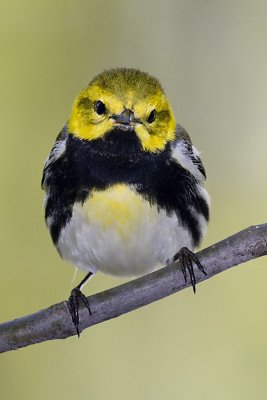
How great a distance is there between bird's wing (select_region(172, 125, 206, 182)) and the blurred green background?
4.50 ft

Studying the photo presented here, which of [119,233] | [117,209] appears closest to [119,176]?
[117,209]

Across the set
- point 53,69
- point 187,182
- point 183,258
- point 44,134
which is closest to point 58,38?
point 53,69

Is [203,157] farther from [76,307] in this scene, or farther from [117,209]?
[76,307]

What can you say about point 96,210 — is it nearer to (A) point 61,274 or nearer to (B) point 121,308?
(B) point 121,308

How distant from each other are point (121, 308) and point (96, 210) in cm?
60

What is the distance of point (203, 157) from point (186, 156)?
5.41 ft

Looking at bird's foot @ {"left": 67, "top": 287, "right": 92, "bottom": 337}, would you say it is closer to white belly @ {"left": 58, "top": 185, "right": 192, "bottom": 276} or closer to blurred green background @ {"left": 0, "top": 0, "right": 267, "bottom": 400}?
white belly @ {"left": 58, "top": 185, "right": 192, "bottom": 276}

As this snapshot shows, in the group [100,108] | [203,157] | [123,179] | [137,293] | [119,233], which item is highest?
[203,157]

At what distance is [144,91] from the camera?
3342 mm

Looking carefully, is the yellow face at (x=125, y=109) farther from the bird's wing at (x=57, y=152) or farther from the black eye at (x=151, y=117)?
the bird's wing at (x=57, y=152)

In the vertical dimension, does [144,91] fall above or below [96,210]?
above

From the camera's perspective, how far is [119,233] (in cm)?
343

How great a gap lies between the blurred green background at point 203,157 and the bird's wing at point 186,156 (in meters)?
1.37

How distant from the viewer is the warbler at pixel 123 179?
3.33 meters
